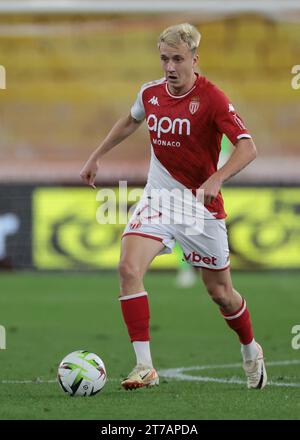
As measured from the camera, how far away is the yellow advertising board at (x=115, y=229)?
15016 millimetres

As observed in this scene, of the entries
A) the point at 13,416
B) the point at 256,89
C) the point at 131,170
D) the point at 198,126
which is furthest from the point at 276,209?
the point at 13,416

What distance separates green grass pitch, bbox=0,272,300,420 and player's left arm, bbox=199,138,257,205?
112cm

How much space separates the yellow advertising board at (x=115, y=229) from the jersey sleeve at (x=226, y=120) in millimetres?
8418

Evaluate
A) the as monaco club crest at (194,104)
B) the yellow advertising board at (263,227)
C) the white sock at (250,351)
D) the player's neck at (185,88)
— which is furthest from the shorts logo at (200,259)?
the yellow advertising board at (263,227)

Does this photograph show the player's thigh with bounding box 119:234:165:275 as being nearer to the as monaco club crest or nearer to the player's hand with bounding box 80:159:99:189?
the player's hand with bounding box 80:159:99:189

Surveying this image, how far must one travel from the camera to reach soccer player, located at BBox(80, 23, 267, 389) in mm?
6453

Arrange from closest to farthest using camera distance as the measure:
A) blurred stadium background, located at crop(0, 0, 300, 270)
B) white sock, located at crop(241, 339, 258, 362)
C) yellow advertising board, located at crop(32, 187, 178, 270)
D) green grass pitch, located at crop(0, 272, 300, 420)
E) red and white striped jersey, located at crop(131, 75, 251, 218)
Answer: green grass pitch, located at crop(0, 272, 300, 420)
red and white striped jersey, located at crop(131, 75, 251, 218)
white sock, located at crop(241, 339, 258, 362)
yellow advertising board, located at crop(32, 187, 178, 270)
blurred stadium background, located at crop(0, 0, 300, 270)

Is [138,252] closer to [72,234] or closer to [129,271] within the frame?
[129,271]

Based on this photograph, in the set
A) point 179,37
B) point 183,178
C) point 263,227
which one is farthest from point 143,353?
point 263,227

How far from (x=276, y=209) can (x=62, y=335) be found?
6123mm

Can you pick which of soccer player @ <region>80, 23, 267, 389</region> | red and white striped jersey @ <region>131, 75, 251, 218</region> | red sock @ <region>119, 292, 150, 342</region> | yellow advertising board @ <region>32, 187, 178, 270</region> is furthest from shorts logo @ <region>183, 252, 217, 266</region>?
yellow advertising board @ <region>32, 187, 178, 270</region>

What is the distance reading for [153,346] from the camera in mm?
9016

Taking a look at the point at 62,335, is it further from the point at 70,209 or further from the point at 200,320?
the point at 70,209
